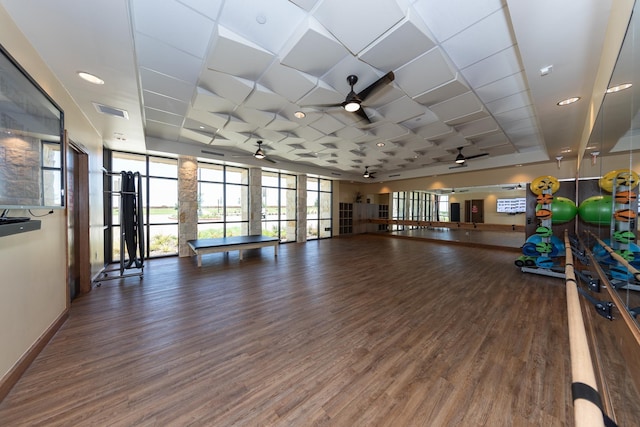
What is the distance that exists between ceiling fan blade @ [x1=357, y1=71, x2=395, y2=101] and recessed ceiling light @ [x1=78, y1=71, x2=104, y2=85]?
338 cm

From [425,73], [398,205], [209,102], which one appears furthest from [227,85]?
[398,205]

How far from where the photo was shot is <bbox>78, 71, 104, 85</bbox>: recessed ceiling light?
274 centimetres

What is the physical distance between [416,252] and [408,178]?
4187mm

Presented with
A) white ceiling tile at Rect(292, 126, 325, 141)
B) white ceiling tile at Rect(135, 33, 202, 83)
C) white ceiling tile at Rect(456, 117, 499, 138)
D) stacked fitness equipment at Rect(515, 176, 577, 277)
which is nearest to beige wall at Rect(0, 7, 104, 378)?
white ceiling tile at Rect(135, 33, 202, 83)

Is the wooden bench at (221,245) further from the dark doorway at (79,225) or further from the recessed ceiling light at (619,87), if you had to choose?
the recessed ceiling light at (619,87)

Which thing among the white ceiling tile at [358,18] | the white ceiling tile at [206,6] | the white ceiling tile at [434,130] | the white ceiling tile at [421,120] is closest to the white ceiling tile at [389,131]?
the white ceiling tile at [421,120]

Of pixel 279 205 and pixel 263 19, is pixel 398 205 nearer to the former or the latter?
pixel 279 205

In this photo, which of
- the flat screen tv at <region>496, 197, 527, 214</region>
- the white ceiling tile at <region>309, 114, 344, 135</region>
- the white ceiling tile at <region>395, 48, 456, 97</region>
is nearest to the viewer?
the white ceiling tile at <region>395, 48, 456, 97</region>

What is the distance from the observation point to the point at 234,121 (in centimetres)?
479

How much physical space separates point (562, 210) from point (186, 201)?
31.9 feet

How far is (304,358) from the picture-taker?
88.3 inches

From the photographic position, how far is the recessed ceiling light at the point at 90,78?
274cm

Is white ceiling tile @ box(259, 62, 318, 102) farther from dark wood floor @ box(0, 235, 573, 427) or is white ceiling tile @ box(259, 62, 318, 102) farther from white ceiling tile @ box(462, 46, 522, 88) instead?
dark wood floor @ box(0, 235, 573, 427)

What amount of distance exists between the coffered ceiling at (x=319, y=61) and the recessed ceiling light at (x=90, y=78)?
70mm
